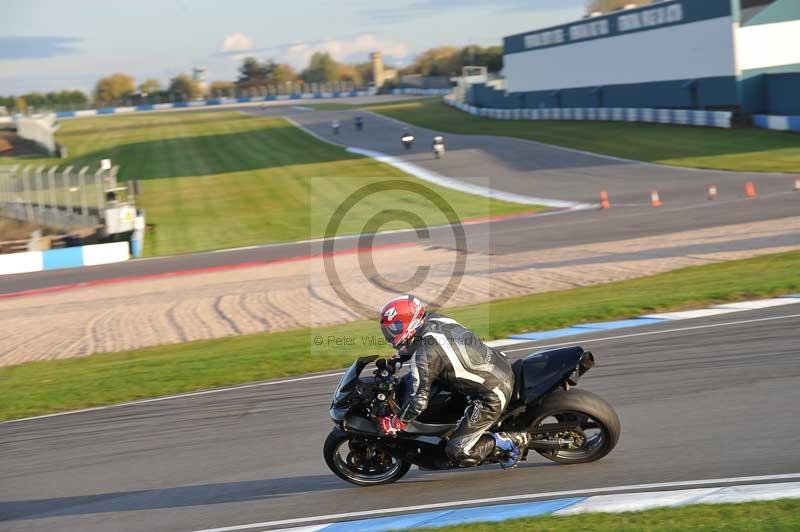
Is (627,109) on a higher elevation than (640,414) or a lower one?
higher

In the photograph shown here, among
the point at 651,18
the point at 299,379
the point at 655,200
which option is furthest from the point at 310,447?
the point at 651,18

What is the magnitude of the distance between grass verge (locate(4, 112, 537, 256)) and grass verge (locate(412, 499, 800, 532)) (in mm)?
27279

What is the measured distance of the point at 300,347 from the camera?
14547 millimetres

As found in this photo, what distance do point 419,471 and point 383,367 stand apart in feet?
4.51

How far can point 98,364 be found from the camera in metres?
15.1

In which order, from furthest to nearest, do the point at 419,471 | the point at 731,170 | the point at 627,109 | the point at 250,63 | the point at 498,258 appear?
the point at 250,63 → the point at 627,109 → the point at 731,170 → the point at 498,258 → the point at 419,471

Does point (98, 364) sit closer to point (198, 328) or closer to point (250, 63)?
point (198, 328)

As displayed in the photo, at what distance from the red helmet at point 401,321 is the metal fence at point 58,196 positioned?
28.7 meters

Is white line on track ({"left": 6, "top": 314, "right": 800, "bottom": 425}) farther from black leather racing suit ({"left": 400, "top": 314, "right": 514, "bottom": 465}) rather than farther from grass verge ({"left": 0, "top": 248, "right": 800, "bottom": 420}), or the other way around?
black leather racing suit ({"left": 400, "top": 314, "right": 514, "bottom": 465})

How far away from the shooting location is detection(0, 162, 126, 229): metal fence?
3406 cm

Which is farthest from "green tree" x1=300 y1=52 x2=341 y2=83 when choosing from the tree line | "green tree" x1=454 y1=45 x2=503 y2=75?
"green tree" x1=454 y1=45 x2=503 y2=75

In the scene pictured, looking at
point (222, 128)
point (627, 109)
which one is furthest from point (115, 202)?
point (222, 128)

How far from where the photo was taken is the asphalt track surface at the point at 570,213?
84.0 ft

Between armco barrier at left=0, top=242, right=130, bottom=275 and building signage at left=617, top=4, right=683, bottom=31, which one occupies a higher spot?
building signage at left=617, top=4, right=683, bottom=31
